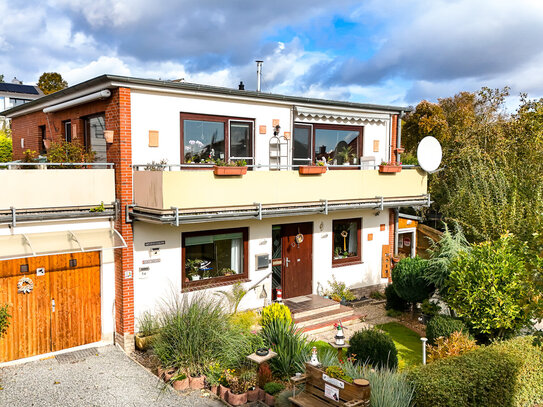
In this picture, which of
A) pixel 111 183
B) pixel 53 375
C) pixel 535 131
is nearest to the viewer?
pixel 53 375

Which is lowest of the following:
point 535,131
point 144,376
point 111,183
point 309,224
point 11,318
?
point 144,376

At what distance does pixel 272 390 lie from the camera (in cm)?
948

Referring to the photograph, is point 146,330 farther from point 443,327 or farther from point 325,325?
point 443,327

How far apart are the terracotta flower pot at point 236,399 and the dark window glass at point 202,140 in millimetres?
6921

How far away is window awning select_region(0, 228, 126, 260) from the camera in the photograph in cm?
1058

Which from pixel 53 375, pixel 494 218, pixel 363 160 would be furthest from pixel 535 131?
pixel 53 375

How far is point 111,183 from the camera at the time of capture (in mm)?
12289

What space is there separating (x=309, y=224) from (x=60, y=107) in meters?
9.26

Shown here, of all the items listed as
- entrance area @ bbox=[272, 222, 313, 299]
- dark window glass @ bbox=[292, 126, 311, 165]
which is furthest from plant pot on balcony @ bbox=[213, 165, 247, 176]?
dark window glass @ bbox=[292, 126, 311, 165]

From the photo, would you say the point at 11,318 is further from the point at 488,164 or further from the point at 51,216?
the point at 488,164

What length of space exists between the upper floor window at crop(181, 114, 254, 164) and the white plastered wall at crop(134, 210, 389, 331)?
2184mm

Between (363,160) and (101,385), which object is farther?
(363,160)

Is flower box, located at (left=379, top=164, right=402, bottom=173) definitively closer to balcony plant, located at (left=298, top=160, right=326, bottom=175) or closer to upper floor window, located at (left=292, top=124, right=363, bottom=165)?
upper floor window, located at (left=292, top=124, right=363, bottom=165)

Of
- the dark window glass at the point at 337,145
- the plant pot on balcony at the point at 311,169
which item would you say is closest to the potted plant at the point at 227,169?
the plant pot on balcony at the point at 311,169
